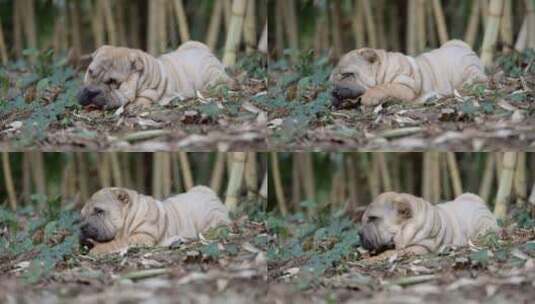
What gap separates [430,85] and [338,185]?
611 mm

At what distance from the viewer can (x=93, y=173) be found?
3934mm

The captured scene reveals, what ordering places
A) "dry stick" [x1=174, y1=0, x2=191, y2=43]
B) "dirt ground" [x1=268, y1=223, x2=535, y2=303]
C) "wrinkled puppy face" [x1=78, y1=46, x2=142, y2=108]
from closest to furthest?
"dirt ground" [x1=268, y1=223, x2=535, y2=303] < "wrinkled puppy face" [x1=78, y1=46, x2=142, y2=108] < "dry stick" [x1=174, y1=0, x2=191, y2=43]

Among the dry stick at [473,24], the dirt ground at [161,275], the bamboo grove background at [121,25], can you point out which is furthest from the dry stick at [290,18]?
the dirt ground at [161,275]

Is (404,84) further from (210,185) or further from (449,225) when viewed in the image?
(210,185)

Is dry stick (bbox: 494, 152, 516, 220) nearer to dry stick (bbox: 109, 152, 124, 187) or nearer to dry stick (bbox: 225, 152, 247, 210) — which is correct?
dry stick (bbox: 225, 152, 247, 210)

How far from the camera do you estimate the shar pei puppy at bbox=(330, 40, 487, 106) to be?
12.7 ft

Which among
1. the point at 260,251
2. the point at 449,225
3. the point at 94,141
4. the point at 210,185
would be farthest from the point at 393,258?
the point at 94,141

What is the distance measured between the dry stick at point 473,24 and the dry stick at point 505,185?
537mm

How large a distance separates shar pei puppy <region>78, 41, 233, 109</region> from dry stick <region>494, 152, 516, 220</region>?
50.9 inches

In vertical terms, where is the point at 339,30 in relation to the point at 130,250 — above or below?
above

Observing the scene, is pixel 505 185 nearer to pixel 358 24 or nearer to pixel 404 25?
pixel 404 25

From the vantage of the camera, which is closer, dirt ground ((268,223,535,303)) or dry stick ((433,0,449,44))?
dirt ground ((268,223,535,303))

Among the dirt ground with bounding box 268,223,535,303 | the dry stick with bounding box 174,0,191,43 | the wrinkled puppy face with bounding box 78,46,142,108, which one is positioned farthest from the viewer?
the dry stick with bounding box 174,0,191,43

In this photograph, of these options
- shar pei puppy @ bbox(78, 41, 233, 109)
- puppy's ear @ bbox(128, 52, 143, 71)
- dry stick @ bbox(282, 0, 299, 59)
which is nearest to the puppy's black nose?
shar pei puppy @ bbox(78, 41, 233, 109)
